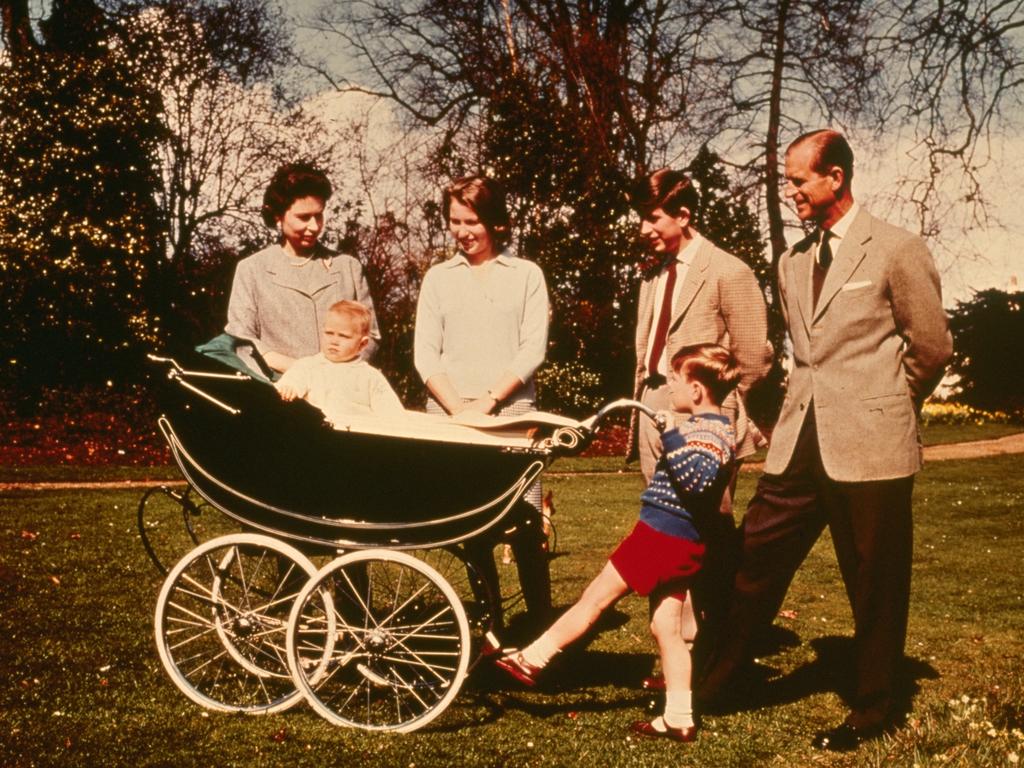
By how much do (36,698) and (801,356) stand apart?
334 cm

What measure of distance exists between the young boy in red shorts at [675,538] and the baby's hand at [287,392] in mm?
1348

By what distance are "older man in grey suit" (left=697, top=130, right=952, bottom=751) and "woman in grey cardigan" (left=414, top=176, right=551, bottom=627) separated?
1.21m

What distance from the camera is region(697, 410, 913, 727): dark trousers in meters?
3.93

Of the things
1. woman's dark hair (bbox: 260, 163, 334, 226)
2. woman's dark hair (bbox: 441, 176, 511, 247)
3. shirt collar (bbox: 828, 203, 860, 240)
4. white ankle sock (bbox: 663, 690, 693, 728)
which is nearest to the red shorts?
white ankle sock (bbox: 663, 690, 693, 728)

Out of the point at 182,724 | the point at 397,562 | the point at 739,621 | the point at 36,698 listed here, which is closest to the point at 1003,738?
the point at 739,621

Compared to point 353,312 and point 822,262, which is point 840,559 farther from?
point 353,312

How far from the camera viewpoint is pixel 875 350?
393 centimetres

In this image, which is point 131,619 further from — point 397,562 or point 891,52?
point 891,52

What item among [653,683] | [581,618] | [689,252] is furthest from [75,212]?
[581,618]

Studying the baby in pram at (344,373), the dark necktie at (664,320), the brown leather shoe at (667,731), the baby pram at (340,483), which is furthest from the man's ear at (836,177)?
the brown leather shoe at (667,731)

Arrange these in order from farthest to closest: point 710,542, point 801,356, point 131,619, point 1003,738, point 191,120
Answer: point 191,120, point 131,619, point 710,542, point 801,356, point 1003,738

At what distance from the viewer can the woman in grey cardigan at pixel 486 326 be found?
461 cm

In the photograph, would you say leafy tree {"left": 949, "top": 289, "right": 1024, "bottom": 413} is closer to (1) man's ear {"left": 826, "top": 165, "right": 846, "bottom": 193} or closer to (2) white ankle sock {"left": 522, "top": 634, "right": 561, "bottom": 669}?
(1) man's ear {"left": 826, "top": 165, "right": 846, "bottom": 193}

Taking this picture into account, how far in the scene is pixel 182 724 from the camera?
3984 millimetres
